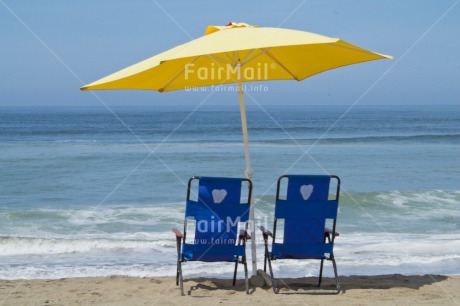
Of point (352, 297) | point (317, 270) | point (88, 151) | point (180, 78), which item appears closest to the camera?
point (352, 297)

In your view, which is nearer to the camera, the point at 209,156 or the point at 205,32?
the point at 205,32

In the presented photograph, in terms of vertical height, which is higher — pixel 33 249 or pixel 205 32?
pixel 205 32

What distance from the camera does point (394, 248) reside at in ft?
26.2

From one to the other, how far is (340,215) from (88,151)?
46.2ft

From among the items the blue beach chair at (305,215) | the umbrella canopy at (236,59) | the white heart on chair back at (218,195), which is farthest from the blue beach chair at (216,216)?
the umbrella canopy at (236,59)

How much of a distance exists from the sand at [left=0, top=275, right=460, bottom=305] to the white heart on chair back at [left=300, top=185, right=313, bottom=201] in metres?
0.76

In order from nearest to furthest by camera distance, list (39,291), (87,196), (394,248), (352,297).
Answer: (352,297)
(39,291)
(394,248)
(87,196)

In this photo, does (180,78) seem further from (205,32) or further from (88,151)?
(88,151)

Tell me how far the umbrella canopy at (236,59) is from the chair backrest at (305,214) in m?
1.03

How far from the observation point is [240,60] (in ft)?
17.8

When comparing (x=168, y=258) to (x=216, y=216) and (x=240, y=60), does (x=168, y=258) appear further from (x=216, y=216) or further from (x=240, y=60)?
(x=240, y=60)

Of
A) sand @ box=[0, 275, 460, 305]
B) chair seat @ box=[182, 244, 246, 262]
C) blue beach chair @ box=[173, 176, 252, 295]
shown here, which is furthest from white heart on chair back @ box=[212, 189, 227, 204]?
sand @ box=[0, 275, 460, 305]

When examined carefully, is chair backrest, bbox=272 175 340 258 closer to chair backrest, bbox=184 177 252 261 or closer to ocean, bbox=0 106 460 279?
chair backrest, bbox=184 177 252 261

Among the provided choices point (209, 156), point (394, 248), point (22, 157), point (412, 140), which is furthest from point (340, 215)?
point (412, 140)
